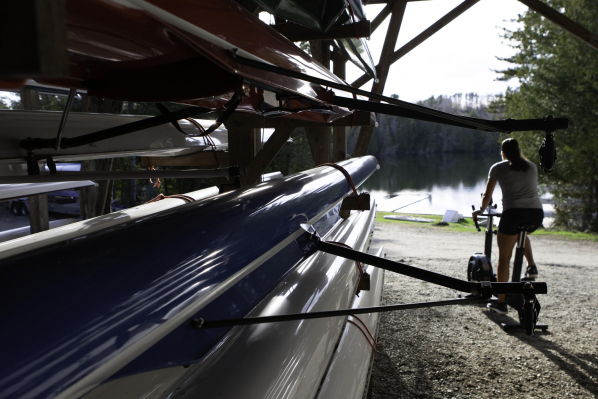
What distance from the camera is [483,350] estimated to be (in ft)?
12.2

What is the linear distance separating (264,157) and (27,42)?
8.72 ft

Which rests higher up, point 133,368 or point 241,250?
point 241,250

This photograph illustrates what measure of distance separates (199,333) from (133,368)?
253 mm

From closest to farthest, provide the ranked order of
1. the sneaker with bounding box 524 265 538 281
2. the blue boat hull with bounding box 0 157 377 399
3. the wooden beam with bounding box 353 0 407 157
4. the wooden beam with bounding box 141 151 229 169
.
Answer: the blue boat hull with bounding box 0 157 377 399 → the wooden beam with bounding box 141 151 229 169 → the sneaker with bounding box 524 265 538 281 → the wooden beam with bounding box 353 0 407 157

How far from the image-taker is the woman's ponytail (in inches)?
167

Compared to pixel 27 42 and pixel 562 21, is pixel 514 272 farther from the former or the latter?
pixel 27 42

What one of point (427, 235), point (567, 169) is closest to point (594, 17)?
point (567, 169)

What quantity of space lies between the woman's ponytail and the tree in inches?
437

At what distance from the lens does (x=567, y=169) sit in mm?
14867

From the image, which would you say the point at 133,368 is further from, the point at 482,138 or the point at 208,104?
the point at 482,138

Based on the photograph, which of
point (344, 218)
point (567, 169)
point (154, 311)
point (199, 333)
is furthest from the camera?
point (567, 169)

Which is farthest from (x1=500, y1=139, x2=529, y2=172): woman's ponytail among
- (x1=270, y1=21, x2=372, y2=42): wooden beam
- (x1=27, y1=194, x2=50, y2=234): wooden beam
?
(x1=27, y1=194, x2=50, y2=234): wooden beam

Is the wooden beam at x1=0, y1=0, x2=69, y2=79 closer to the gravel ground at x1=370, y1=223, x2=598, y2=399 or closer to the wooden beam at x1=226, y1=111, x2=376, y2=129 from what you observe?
the wooden beam at x1=226, y1=111, x2=376, y2=129

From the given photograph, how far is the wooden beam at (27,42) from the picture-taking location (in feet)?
1.30
